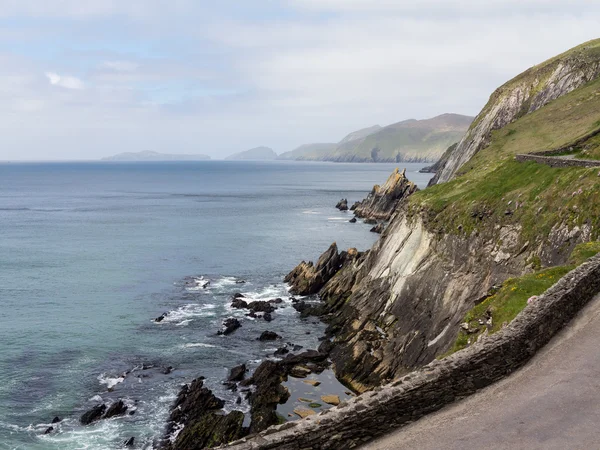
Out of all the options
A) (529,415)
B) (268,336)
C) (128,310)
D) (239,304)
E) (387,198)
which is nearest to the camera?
(529,415)

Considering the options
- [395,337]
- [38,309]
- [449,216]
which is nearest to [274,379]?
[395,337]

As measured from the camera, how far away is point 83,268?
8000 centimetres

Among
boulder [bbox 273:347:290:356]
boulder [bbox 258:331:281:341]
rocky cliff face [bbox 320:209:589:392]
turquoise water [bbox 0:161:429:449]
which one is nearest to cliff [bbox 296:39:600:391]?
rocky cliff face [bbox 320:209:589:392]

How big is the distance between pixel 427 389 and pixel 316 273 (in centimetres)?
5302

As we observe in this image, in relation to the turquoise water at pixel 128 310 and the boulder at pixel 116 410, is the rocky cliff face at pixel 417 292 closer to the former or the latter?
the turquoise water at pixel 128 310

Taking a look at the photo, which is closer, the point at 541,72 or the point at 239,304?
the point at 239,304

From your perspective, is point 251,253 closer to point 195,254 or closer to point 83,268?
point 195,254

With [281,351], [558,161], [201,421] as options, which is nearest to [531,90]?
[558,161]

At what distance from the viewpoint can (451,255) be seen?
1780 inches

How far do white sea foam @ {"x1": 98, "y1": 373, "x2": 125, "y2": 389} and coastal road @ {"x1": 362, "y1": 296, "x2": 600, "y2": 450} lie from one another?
3252 cm

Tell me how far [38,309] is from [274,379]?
112 ft

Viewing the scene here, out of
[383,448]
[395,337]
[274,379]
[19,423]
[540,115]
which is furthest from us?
[540,115]

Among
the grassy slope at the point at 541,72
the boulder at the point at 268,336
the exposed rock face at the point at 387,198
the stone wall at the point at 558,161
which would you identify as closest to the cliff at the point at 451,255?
the stone wall at the point at 558,161

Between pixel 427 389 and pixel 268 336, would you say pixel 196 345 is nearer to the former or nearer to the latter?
pixel 268 336
